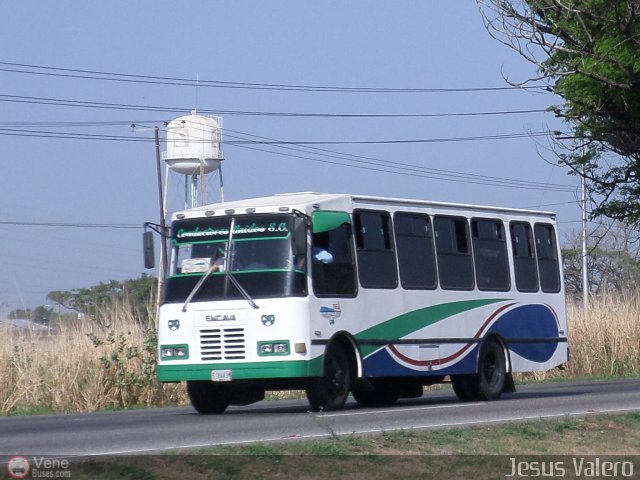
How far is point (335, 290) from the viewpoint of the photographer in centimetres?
1742

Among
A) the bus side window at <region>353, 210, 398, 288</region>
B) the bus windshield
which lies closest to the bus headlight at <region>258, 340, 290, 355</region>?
the bus windshield

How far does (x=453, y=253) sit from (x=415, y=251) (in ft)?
3.16

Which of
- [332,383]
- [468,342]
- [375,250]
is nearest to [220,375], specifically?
[332,383]

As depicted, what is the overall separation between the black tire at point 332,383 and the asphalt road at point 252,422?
0.25 metres

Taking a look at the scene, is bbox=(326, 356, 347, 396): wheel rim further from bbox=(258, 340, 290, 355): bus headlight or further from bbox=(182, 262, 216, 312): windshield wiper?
bbox=(182, 262, 216, 312): windshield wiper

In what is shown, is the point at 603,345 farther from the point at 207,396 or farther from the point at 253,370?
the point at 253,370

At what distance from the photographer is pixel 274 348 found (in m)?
16.7

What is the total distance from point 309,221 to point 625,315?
16507 mm

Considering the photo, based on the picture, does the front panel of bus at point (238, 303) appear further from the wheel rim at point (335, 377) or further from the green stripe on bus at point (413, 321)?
the green stripe on bus at point (413, 321)

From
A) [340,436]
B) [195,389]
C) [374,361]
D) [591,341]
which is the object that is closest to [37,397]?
[195,389]

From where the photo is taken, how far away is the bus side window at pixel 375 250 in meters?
18.0

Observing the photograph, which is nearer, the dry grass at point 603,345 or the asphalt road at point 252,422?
the asphalt road at point 252,422

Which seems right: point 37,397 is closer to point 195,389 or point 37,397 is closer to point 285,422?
point 195,389

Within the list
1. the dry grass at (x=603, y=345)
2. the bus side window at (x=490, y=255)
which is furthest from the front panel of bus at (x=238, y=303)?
the dry grass at (x=603, y=345)
